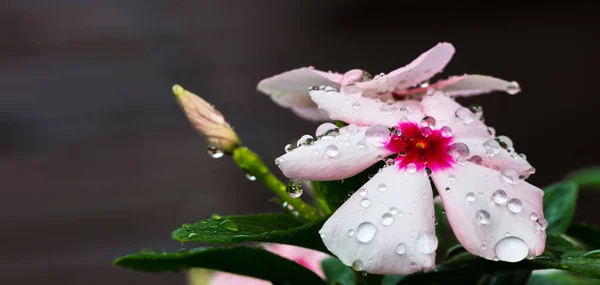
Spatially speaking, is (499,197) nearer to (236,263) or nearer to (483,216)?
(483,216)

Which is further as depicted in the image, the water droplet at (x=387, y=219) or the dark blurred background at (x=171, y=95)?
the dark blurred background at (x=171, y=95)

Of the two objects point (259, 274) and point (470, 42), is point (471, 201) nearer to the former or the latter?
point (259, 274)

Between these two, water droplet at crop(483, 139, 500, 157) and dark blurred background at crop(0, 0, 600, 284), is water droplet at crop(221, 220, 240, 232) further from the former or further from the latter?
dark blurred background at crop(0, 0, 600, 284)

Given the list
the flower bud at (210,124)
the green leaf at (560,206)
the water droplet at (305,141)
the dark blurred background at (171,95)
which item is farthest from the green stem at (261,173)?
the dark blurred background at (171,95)

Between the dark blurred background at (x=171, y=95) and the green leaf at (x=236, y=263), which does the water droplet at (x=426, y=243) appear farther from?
the dark blurred background at (x=171, y=95)

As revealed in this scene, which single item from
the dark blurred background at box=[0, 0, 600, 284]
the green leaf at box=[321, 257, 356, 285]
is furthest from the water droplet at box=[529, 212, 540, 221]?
the dark blurred background at box=[0, 0, 600, 284]

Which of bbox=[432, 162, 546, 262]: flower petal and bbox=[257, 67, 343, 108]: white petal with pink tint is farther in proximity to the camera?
bbox=[257, 67, 343, 108]: white petal with pink tint

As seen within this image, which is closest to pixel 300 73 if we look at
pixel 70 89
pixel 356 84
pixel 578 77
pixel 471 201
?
pixel 356 84
